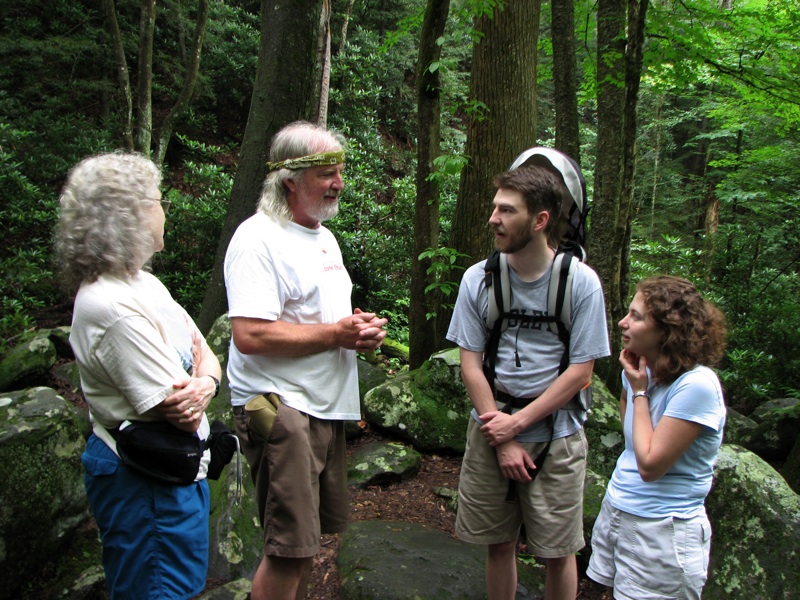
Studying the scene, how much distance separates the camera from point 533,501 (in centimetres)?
262

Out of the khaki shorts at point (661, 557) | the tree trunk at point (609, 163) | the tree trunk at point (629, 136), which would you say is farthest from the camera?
the tree trunk at point (609, 163)

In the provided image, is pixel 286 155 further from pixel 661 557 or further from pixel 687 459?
pixel 661 557

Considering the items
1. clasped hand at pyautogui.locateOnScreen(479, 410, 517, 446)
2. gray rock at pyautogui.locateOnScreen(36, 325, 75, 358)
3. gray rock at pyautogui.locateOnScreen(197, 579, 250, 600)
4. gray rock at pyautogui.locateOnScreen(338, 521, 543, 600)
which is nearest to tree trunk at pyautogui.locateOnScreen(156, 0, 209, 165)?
gray rock at pyautogui.locateOnScreen(36, 325, 75, 358)

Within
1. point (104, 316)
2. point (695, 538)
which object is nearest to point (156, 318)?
point (104, 316)

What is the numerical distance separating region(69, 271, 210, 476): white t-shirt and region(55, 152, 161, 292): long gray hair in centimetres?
6

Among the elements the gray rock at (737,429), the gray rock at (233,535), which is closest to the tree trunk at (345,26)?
the gray rock at (737,429)

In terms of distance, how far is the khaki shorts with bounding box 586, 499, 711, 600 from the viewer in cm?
229

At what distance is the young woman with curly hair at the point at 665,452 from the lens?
7.55ft

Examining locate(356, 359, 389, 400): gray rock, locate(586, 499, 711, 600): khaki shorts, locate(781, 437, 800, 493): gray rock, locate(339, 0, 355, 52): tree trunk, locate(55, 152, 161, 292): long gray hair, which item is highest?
locate(339, 0, 355, 52): tree trunk

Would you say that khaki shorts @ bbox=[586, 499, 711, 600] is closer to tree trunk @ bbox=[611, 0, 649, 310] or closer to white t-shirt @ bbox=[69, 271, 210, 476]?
white t-shirt @ bbox=[69, 271, 210, 476]

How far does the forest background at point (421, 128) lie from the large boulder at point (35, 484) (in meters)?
2.16

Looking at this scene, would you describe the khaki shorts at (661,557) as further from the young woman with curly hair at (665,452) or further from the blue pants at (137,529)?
the blue pants at (137,529)

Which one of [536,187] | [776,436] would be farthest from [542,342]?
[776,436]

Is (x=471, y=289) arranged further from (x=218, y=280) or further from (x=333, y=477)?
(x=218, y=280)
